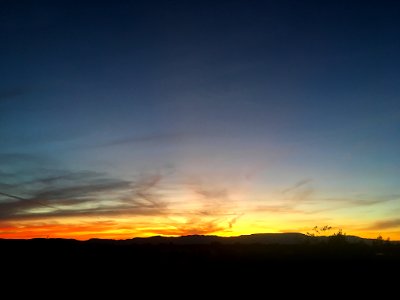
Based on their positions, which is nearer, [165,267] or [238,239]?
[165,267]

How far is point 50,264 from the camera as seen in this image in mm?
29422

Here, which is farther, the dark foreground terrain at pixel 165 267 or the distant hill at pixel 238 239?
the distant hill at pixel 238 239

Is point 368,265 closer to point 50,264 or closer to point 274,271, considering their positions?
point 274,271

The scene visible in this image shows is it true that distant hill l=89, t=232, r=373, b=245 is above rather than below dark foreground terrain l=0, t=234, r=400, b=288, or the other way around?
above

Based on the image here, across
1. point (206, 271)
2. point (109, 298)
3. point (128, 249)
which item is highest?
point (128, 249)

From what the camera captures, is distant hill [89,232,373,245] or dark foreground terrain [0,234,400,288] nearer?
dark foreground terrain [0,234,400,288]

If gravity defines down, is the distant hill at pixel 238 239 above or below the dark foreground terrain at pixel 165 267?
above

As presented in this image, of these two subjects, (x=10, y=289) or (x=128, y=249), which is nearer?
(x=10, y=289)

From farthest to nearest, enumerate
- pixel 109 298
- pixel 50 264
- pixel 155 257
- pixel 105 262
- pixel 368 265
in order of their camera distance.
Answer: pixel 368 265
pixel 155 257
pixel 105 262
pixel 50 264
pixel 109 298

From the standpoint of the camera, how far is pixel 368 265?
3856 cm

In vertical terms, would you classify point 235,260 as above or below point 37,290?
above

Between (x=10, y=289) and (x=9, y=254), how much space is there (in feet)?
34.2

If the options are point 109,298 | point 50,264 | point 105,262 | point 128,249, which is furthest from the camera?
point 128,249

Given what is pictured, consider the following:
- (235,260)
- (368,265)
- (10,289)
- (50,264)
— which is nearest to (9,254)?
(50,264)
